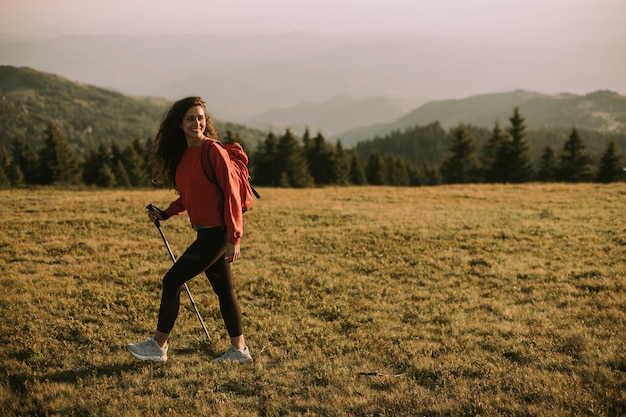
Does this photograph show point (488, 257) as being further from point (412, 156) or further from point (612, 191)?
point (412, 156)

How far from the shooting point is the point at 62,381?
221 inches

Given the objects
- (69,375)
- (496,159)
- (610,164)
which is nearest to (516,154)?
(496,159)

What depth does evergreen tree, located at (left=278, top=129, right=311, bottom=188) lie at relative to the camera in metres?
64.9

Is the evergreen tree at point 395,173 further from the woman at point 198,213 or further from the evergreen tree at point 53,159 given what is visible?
the woman at point 198,213

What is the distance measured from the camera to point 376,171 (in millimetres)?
85812

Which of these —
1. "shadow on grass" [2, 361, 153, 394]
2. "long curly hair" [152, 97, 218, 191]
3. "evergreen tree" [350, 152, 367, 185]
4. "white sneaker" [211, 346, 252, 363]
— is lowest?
"shadow on grass" [2, 361, 153, 394]

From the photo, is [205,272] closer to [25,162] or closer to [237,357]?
[237,357]

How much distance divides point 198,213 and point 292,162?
198 ft

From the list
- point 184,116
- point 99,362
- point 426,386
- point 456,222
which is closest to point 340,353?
point 426,386

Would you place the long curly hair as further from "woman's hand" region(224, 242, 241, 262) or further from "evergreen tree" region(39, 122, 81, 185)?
"evergreen tree" region(39, 122, 81, 185)

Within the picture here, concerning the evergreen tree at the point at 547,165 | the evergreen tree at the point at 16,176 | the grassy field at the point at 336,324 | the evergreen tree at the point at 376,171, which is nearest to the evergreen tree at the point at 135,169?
the evergreen tree at the point at 16,176

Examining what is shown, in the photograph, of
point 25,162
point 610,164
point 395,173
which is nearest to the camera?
point 610,164

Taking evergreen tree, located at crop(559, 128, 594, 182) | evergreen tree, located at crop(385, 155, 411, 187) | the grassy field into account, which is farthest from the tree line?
the grassy field

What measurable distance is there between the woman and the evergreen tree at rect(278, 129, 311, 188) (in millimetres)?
58679
